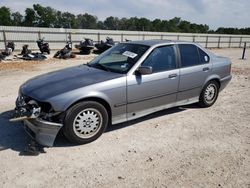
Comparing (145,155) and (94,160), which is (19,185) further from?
(145,155)

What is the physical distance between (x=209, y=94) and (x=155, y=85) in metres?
1.88

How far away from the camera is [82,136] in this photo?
3.97 meters

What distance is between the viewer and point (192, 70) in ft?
17.1

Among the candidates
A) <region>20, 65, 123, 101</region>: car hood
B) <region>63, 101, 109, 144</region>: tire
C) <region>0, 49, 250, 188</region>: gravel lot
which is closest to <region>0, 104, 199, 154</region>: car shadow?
<region>0, 49, 250, 188</region>: gravel lot

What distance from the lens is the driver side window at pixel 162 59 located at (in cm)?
461

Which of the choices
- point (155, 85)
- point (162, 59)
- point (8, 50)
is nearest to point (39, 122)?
point (155, 85)

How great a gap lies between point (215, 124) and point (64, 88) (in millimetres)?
3008

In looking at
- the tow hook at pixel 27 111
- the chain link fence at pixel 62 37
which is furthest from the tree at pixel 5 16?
the tow hook at pixel 27 111

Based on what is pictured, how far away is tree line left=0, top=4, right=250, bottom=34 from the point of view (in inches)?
2648

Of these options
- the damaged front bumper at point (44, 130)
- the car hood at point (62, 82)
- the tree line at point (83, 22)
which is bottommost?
the damaged front bumper at point (44, 130)

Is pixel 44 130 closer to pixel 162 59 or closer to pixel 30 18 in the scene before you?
pixel 162 59

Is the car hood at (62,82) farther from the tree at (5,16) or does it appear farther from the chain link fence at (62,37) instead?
the tree at (5,16)

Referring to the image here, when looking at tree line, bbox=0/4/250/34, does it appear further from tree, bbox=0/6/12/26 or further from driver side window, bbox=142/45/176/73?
driver side window, bbox=142/45/176/73

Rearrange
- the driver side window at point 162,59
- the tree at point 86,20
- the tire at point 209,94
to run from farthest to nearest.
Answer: the tree at point 86,20, the tire at point 209,94, the driver side window at point 162,59
